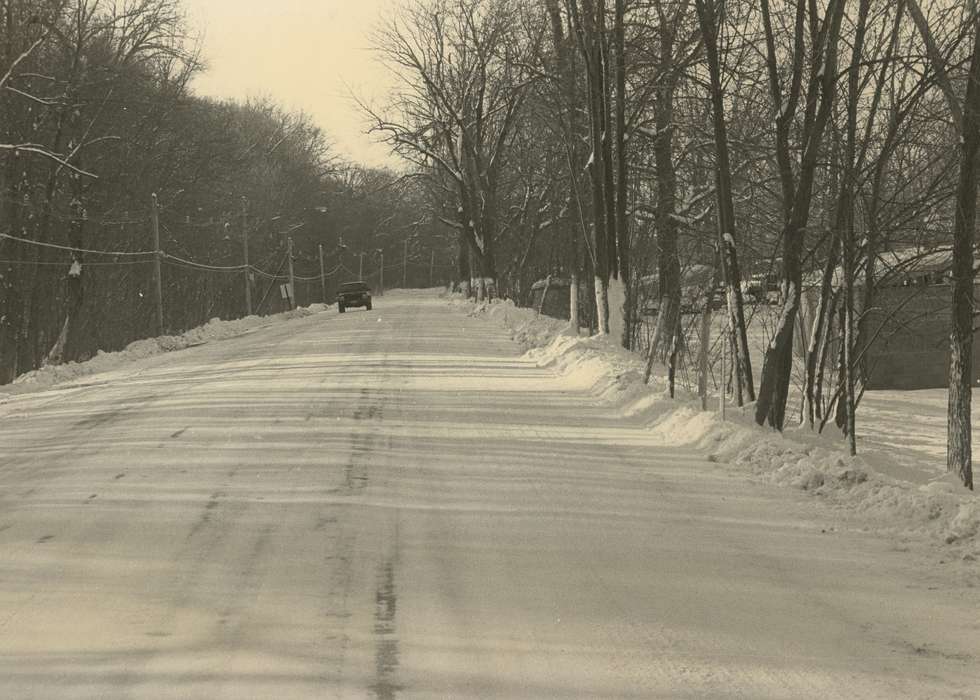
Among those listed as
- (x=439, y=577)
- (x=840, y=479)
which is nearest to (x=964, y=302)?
(x=840, y=479)

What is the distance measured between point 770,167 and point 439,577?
16226 millimetres

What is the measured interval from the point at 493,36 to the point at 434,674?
38565mm

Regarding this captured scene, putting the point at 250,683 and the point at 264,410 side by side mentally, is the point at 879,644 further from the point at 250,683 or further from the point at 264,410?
the point at 264,410

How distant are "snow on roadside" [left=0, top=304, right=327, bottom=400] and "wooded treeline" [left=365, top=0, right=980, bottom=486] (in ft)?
39.3

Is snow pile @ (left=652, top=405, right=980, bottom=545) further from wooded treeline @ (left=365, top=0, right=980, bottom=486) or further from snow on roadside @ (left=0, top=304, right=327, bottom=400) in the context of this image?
snow on roadside @ (left=0, top=304, right=327, bottom=400)

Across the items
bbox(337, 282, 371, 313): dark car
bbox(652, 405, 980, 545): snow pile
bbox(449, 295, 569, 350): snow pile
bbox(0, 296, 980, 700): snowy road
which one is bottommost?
bbox(0, 296, 980, 700): snowy road

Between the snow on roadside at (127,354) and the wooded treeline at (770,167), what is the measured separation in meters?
12.0

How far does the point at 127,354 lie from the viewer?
104ft

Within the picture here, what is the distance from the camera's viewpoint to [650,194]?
3403 centimetres

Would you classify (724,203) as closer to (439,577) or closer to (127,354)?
(439,577)

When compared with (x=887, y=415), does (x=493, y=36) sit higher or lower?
higher

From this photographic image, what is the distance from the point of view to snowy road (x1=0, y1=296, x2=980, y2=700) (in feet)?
15.8

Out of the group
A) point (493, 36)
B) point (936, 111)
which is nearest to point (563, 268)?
point (493, 36)

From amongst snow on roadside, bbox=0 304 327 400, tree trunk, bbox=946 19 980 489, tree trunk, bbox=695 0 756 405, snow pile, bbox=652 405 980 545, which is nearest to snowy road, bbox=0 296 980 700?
snow pile, bbox=652 405 980 545
